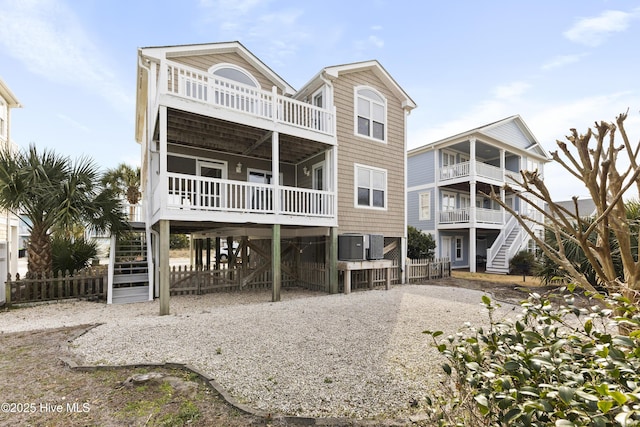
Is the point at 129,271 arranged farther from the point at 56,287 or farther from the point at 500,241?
the point at 500,241

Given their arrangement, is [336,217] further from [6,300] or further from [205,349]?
[6,300]

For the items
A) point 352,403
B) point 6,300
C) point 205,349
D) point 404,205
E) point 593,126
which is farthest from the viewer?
point 404,205

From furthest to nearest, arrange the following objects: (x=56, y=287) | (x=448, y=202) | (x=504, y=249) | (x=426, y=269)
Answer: (x=448, y=202)
(x=504, y=249)
(x=426, y=269)
(x=56, y=287)

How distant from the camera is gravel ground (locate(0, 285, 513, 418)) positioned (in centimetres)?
373

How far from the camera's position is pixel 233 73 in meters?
12.2

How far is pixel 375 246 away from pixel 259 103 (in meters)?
6.60

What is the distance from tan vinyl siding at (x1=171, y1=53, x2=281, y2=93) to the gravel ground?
8.24 m

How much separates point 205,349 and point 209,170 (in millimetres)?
8979

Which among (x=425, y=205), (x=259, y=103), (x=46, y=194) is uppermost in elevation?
(x=259, y=103)

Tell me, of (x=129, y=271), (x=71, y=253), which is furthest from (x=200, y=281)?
(x=71, y=253)

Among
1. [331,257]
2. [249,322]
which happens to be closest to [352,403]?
[249,322]

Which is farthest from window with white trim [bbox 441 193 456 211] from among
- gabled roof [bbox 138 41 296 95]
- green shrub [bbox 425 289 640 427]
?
green shrub [bbox 425 289 640 427]

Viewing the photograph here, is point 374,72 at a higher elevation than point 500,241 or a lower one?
higher

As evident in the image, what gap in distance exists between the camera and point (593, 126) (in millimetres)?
2281
